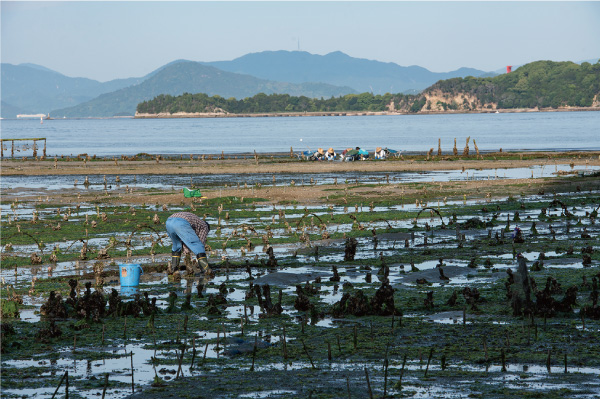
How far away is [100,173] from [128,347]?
54.5m

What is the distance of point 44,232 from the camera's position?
29.6 meters

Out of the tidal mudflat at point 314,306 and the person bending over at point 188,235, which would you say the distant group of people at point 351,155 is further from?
the person bending over at point 188,235

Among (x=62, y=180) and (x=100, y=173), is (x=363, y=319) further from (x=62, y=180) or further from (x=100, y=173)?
(x=100, y=173)

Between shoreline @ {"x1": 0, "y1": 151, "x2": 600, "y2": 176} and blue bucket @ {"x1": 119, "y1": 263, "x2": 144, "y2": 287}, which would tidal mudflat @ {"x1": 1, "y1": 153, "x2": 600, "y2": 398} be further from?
shoreline @ {"x1": 0, "y1": 151, "x2": 600, "y2": 176}

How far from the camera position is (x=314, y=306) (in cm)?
1638

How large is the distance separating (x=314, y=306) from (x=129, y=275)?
5.39m

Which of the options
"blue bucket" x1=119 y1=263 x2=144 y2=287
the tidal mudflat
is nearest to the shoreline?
the tidal mudflat

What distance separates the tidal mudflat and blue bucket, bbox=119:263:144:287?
0.33m

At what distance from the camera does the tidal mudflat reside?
1180 centimetres

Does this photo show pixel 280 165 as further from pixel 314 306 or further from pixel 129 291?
pixel 314 306

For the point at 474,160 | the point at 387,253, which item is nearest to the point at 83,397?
the point at 387,253

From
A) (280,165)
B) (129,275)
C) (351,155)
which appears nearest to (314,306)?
(129,275)

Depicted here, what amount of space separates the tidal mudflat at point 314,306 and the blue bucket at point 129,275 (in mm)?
333

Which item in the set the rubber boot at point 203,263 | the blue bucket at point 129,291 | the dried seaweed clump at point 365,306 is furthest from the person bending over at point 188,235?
the dried seaweed clump at point 365,306
